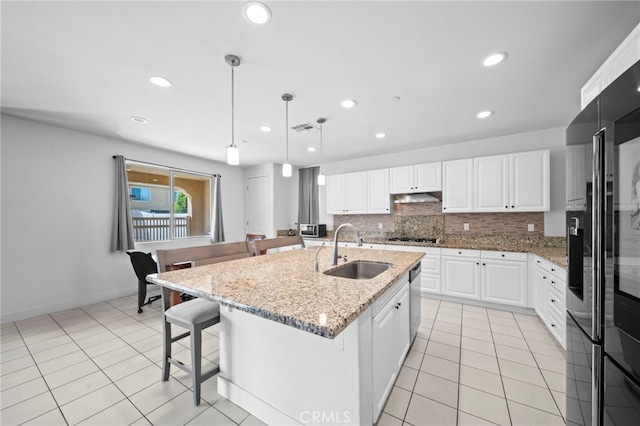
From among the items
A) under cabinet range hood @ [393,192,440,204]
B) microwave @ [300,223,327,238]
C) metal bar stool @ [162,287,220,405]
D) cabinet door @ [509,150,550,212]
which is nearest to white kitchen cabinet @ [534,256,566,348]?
cabinet door @ [509,150,550,212]

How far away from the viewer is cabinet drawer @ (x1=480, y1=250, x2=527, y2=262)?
313 centimetres

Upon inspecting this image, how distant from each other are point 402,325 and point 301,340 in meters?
1.04

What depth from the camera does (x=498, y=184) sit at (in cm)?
352

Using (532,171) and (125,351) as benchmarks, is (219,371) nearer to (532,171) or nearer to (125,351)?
(125,351)

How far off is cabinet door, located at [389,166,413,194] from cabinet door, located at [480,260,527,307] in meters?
1.64

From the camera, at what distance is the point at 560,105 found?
2688 mm

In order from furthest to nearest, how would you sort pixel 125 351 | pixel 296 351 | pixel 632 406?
pixel 125 351 → pixel 296 351 → pixel 632 406

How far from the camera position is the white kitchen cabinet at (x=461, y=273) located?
3.41 metres

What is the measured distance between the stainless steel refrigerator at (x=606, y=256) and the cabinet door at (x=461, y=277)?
7.86 ft

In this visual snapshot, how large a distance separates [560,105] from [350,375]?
3554mm

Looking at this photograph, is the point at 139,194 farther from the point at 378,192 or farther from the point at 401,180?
the point at 401,180

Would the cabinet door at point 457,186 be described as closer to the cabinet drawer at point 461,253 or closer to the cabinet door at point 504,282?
the cabinet drawer at point 461,253

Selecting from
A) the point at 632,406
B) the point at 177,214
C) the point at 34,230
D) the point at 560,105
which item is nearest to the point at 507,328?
the point at 632,406

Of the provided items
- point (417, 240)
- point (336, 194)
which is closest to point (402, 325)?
point (417, 240)
